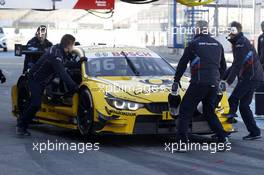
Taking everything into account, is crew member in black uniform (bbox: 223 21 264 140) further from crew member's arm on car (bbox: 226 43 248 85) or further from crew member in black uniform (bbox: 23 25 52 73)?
crew member in black uniform (bbox: 23 25 52 73)

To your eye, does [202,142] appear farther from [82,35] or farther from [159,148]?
[82,35]

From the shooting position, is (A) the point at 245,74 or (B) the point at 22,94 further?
(B) the point at 22,94

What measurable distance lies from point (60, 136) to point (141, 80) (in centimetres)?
159

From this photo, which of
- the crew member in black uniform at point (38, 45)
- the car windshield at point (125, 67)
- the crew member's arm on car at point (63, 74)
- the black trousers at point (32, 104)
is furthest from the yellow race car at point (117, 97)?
the crew member in black uniform at point (38, 45)

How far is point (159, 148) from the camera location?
30.0ft

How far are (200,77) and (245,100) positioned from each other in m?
1.68

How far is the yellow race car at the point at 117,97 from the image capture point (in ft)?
29.5

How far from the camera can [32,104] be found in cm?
1015

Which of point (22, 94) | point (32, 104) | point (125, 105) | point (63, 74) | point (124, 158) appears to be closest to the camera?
point (124, 158)

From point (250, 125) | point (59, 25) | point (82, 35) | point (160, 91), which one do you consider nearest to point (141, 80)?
point (160, 91)

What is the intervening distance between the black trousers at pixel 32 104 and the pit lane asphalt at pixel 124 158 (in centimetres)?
24

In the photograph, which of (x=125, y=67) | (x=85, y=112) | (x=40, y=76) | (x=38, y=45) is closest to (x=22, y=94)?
(x=38, y=45)

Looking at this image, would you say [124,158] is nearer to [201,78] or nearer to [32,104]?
[201,78]

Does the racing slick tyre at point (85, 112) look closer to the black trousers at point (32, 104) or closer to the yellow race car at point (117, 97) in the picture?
the yellow race car at point (117, 97)
